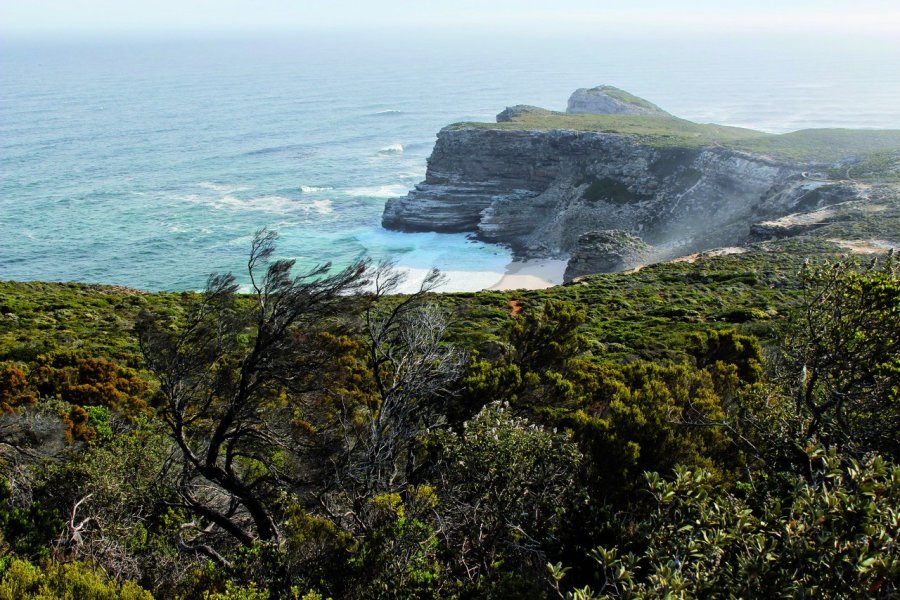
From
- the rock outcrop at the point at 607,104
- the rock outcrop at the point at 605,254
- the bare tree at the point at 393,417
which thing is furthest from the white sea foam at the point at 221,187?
the bare tree at the point at 393,417

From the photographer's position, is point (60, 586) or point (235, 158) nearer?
point (60, 586)

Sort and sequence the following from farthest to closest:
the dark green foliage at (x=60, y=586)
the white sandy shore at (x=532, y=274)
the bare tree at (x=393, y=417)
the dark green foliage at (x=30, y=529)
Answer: the white sandy shore at (x=532, y=274)
the bare tree at (x=393, y=417)
the dark green foliage at (x=30, y=529)
the dark green foliage at (x=60, y=586)

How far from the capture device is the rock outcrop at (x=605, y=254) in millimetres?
50344

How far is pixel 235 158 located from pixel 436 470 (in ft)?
299

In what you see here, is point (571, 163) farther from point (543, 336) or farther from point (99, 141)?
point (99, 141)

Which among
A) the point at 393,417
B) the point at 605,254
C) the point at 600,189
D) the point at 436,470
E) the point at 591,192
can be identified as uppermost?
the point at 393,417

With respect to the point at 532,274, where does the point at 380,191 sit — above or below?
above

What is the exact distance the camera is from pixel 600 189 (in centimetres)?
6406

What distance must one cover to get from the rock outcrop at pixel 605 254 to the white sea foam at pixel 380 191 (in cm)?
3378

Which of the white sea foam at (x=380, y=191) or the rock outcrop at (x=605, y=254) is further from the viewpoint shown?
the white sea foam at (x=380, y=191)

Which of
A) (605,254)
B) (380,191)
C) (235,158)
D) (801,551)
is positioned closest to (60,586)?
(801,551)

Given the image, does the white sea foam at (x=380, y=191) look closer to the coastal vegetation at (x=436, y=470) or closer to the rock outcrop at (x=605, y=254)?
the rock outcrop at (x=605, y=254)

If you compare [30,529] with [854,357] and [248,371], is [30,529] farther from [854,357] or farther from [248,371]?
[854,357]

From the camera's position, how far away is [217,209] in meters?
71.3
